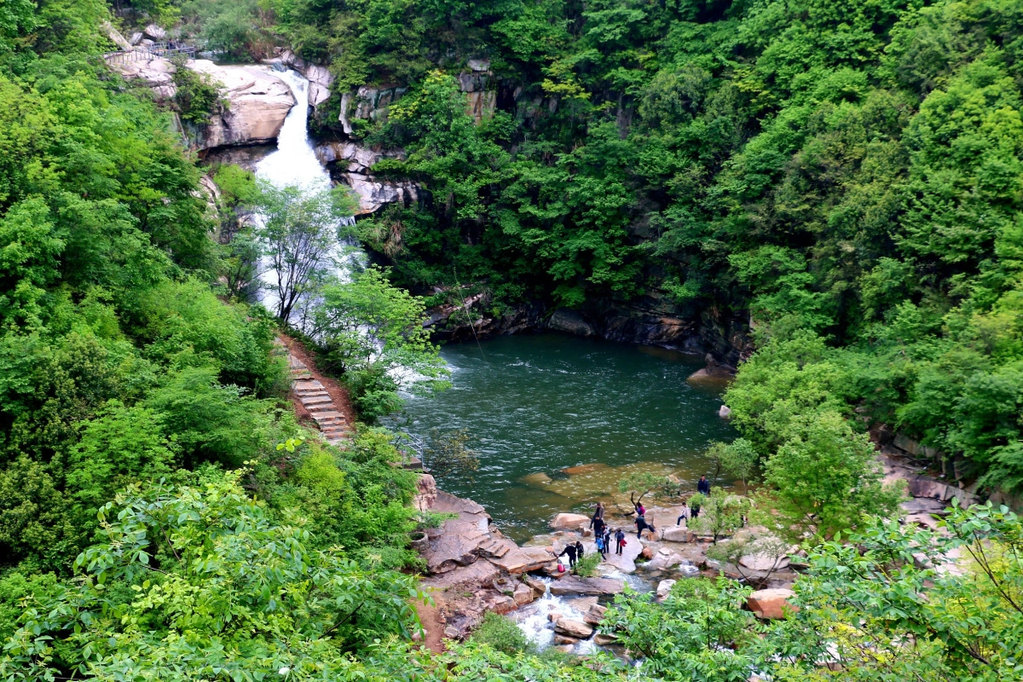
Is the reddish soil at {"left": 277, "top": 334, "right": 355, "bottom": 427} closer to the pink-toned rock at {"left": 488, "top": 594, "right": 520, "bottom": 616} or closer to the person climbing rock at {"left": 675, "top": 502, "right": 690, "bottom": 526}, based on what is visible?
the pink-toned rock at {"left": 488, "top": 594, "right": 520, "bottom": 616}

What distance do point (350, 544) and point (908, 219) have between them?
22.9 m

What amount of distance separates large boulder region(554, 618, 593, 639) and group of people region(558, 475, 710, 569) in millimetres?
2801

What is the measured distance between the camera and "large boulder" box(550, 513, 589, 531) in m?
24.8

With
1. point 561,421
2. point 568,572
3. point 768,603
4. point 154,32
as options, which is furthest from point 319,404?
point 154,32

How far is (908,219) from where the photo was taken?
92.5ft

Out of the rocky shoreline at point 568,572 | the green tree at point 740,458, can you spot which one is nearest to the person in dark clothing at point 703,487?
the green tree at point 740,458

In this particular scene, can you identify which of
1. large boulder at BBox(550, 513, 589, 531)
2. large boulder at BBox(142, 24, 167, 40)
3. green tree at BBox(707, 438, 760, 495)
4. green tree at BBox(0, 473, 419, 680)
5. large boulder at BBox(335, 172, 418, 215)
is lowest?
large boulder at BBox(550, 513, 589, 531)

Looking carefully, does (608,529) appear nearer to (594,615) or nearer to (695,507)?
(695,507)

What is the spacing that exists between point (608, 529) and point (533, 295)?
2311 centimetres

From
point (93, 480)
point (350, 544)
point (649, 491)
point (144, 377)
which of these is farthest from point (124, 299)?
point (649, 491)

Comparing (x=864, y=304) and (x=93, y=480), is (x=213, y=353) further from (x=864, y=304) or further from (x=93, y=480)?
(x=864, y=304)

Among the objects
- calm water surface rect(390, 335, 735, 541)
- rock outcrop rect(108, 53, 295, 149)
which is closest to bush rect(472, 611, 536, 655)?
calm water surface rect(390, 335, 735, 541)

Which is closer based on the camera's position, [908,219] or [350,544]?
[350,544]

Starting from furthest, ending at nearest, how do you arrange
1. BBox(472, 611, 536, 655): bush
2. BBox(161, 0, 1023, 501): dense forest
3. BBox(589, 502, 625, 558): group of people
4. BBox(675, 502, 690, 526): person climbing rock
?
BBox(161, 0, 1023, 501): dense forest → BBox(675, 502, 690, 526): person climbing rock → BBox(589, 502, 625, 558): group of people → BBox(472, 611, 536, 655): bush
